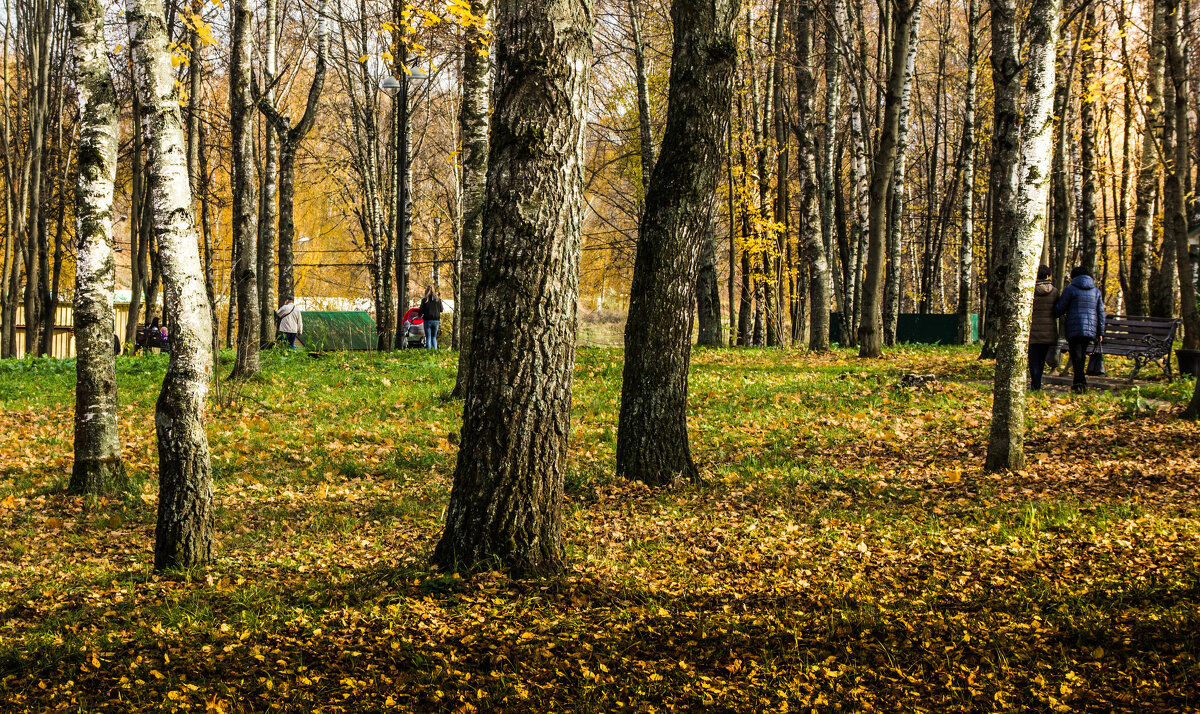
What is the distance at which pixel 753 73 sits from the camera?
22.2 meters

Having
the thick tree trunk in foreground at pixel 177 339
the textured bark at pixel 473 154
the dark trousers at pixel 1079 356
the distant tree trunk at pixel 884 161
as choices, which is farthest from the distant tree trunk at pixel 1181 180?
the thick tree trunk in foreground at pixel 177 339

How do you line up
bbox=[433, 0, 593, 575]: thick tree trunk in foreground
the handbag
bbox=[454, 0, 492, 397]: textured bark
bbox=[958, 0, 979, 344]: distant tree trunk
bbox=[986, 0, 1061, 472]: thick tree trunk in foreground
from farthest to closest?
bbox=[958, 0, 979, 344]: distant tree trunk, the handbag, bbox=[454, 0, 492, 397]: textured bark, bbox=[986, 0, 1061, 472]: thick tree trunk in foreground, bbox=[433, 0, 593, 575]: thick tree trunk in foreground

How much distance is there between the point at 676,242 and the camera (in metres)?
6.81

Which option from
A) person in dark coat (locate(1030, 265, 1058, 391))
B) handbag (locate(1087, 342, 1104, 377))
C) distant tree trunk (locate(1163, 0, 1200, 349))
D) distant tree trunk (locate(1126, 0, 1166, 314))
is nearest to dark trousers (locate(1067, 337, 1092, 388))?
person in dark coat (locate(1030, 265, 1058, 391))

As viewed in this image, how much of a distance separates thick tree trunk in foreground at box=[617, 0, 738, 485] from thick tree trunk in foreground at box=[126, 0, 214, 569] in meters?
3.24

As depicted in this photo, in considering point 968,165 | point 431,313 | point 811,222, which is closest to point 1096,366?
point 811,222

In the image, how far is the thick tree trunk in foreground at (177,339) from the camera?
4.98m

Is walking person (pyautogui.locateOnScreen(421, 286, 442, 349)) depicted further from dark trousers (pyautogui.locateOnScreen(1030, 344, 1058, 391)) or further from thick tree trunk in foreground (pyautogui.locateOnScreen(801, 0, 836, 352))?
dark trousers (pyautogui.locateOnScreen(1030, 344, 1058, 391))

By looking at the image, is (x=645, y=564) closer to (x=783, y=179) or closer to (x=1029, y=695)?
(x=1029, y=695)

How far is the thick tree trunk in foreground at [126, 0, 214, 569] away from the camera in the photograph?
4980 millimetres

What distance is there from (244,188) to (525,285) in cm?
975

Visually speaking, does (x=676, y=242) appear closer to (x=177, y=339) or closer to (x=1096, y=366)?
(x=177, y=339)

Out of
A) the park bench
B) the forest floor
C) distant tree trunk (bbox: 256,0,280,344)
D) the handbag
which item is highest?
distant tree trunk (bbox: 256,0,280,344)

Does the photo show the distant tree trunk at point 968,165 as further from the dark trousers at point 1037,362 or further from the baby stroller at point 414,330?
the baby stroller at point 414,330
